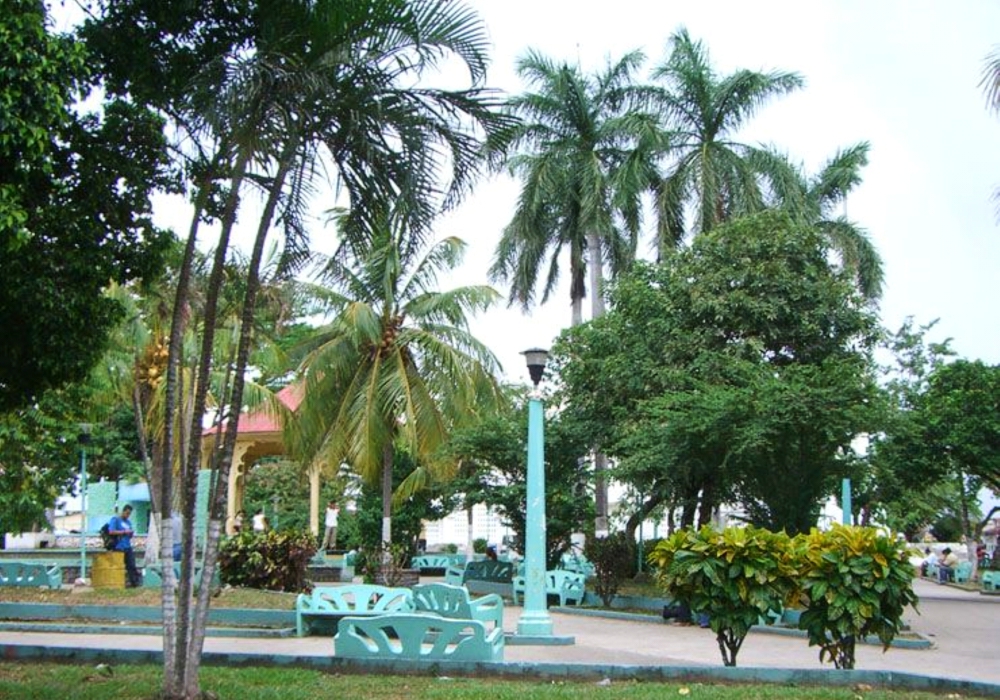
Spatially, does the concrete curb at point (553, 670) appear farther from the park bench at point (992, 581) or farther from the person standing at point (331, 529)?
the park bench at point (992, 581)

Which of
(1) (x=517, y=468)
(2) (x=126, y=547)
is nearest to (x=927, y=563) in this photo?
(1) (x=517, y=468)

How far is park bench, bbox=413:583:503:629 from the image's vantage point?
→ 13.0m

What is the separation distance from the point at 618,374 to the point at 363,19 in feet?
49.1

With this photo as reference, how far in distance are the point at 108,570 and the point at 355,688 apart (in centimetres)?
1253

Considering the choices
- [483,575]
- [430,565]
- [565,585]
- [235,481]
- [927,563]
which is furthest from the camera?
[927,563]

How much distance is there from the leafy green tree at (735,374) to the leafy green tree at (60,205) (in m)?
11.8

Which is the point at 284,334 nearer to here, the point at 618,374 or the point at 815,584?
the point at 618,374

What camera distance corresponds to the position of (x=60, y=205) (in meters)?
9.01

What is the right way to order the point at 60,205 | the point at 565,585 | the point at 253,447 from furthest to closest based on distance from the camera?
1. the point at 253,447
2. the point at 565,585
3. the point at 60,205

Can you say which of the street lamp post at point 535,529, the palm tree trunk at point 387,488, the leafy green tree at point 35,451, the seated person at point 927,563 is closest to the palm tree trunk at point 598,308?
the palm tree trunk at point 387,488

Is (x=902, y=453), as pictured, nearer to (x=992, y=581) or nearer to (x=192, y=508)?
(x=992, y=581)

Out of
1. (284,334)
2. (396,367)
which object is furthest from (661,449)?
(284,334)

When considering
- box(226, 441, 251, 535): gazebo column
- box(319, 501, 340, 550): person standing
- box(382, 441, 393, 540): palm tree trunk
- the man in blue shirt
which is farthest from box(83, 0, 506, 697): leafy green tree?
box(319, 501, 340, 550): person standing

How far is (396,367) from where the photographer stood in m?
27.2
